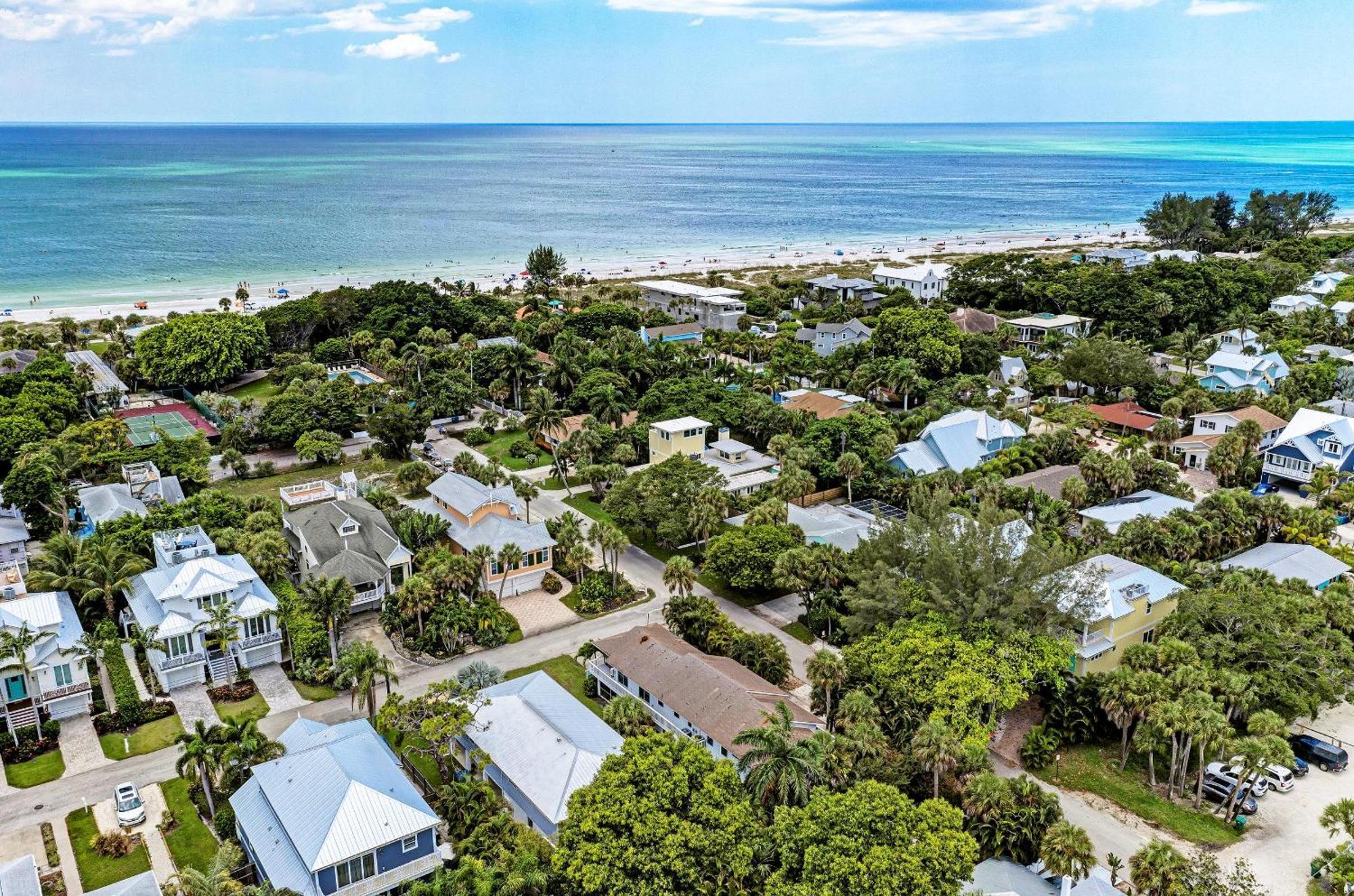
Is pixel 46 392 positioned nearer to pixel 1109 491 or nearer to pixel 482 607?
pixel 482 607

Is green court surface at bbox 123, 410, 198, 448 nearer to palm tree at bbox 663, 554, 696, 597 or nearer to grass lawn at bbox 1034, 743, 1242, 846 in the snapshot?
palm tree at bbox 663, 554, 696, 597

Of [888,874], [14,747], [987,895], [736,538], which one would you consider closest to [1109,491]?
[736,538]

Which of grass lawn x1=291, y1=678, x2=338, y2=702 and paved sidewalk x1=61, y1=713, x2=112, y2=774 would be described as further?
grass lawn x1=291, y1=678, x2=338, y2=702

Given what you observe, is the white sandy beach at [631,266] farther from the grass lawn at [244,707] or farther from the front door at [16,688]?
the grass lawn at [244,707]

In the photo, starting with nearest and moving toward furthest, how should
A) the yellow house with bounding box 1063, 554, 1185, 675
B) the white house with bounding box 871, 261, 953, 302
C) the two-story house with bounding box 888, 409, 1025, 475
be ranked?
the yellow house with bounding box 1063, 554, 1185, 675 < the two-story house with bounding box 888, 409, 1025, 475 < the white house with bounding box 871, 261, 953, 302

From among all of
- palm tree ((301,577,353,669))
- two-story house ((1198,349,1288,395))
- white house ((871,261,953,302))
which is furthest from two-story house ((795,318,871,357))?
palm tree ((301,577,353,669))

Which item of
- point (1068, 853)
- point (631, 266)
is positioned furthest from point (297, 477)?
point (631, 266)
